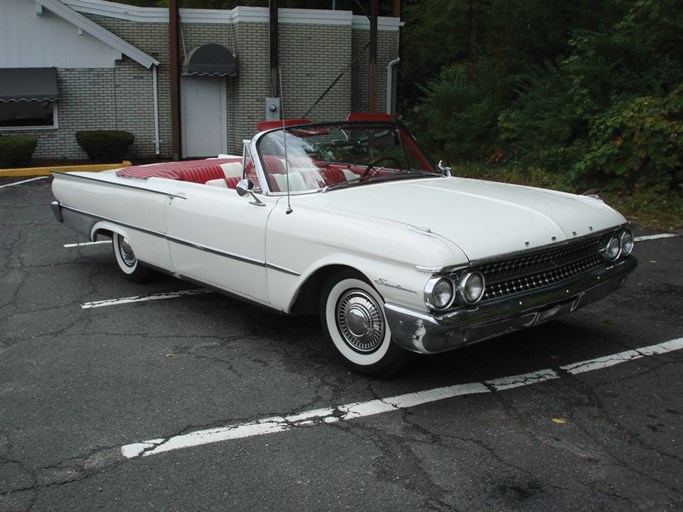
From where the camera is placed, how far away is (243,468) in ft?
10.8

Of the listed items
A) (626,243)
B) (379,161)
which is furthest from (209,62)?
(626,243)

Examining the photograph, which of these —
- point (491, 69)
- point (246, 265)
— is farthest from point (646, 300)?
point (491, 69)

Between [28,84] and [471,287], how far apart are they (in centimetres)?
1615

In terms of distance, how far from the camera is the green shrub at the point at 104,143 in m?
17.1

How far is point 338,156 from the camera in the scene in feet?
16.9

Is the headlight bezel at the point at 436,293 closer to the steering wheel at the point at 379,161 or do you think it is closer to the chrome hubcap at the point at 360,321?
the chrome hubcap at the point at 360,321

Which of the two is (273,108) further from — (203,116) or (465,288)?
(465,288)

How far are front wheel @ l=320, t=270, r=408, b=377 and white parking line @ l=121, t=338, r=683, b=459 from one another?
0.81ft

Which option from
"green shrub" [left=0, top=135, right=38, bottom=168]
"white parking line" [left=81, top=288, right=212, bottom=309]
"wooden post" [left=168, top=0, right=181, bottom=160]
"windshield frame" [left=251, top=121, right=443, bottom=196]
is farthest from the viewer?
"wooden post" [left=168, top=0, right=181, bottom=160]

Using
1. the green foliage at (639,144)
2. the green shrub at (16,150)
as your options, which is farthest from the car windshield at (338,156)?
the green shrub at (16,150)

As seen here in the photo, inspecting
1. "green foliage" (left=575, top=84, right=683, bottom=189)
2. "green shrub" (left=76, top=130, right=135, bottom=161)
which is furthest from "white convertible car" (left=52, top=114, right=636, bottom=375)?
"green shrub" (left=76, top=130, right=135, bottom=161)

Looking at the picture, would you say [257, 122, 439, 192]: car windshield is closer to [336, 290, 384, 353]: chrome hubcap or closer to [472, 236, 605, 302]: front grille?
[336, 290, 384, 353]: chrome hubcap

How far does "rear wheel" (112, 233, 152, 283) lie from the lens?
640 centimetres

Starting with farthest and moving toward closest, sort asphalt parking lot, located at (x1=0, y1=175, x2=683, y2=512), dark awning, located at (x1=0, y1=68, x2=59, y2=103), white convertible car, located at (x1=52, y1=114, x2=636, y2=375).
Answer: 1. dark awning, located at (x1=0, y1=68, x2=59, y2=103)
2. white convertible car, located at (x1=52, y1=114, x2=636, y2=375)
3. asphalt parking lot, located at (x1=0, y1=175, x2=683, y2=512)
